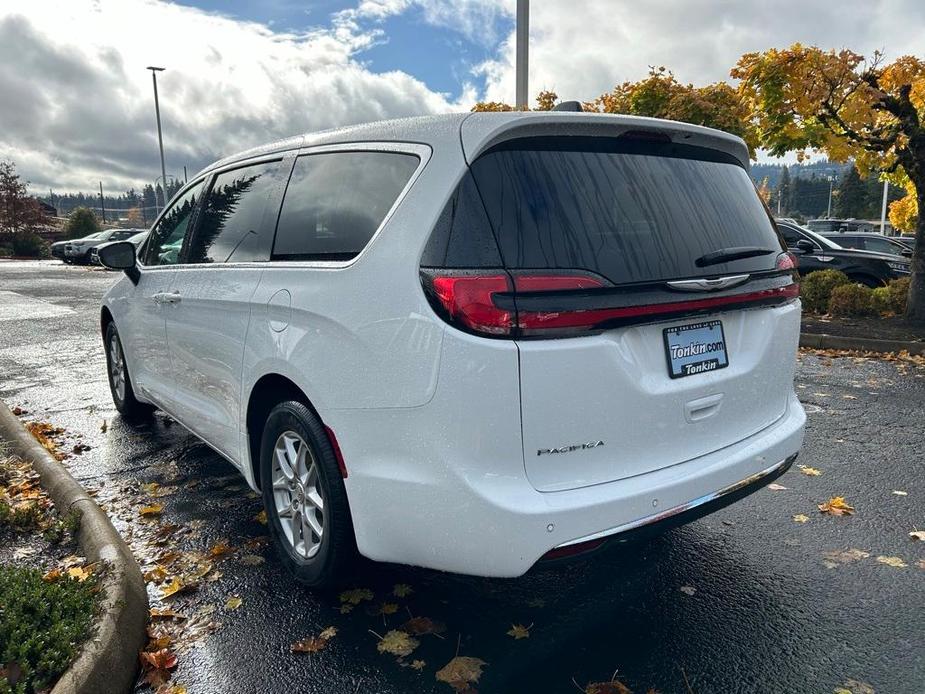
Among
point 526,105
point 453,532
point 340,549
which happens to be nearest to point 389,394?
point 453,532

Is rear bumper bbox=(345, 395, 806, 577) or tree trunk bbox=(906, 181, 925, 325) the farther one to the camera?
tree trunk bbox=(906, 181, 925, 325)

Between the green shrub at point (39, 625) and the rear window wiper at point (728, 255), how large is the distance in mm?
2487

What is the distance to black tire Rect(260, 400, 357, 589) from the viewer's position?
2.68 meters

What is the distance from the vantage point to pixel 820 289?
37.7 ft

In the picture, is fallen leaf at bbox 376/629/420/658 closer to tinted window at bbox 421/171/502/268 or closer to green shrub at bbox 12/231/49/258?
tinted window at bbox 421/171/502/268

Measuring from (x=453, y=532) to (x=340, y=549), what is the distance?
0.63m

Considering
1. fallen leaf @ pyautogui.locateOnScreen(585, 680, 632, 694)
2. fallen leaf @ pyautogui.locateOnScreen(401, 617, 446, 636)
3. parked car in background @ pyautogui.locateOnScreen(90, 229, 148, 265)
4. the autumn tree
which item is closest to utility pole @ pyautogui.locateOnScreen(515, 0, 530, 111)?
the autumn tree

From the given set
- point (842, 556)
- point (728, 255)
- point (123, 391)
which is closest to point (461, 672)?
point (728, 255)

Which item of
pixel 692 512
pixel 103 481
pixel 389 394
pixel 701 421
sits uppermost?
pixel 389 394

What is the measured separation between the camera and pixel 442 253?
7.48 feet

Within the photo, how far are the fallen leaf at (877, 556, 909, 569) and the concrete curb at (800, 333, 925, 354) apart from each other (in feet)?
21.3

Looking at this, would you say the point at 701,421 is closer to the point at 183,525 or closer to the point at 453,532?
the point at 453,532

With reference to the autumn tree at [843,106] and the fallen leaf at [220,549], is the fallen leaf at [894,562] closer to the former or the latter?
the fallen leaf at [220,549]

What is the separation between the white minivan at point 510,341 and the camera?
2.22 metres
